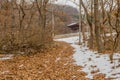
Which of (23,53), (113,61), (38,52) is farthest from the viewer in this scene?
(38,52)

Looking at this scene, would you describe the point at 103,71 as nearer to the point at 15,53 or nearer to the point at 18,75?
the point at 18,75

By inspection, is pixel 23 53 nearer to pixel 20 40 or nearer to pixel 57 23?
pixel 20 40

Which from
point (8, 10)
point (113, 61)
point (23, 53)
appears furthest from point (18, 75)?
point (8, 10)

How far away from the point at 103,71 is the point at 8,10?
26.1 metres

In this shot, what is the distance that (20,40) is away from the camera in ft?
77.2

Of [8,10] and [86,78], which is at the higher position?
[8,10]

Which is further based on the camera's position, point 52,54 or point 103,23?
point 103,23

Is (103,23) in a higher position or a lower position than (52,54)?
higher

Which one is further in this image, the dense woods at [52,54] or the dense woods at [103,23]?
the dense woods at [103,23]

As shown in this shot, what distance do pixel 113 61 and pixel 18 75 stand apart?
17.1 ft

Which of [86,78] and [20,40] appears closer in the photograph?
[86,78]

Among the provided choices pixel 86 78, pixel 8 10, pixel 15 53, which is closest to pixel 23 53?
pixel 15 53

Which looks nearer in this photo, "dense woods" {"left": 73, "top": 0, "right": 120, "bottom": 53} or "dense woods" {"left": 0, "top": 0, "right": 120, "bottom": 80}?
"dense woods" {"left": 0, "top": 0, "right": 120, "bottom": 80}

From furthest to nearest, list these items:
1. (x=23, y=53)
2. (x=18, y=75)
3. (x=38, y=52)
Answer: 1. (x=38, y=52)
2. (x=23, y=53)
3. (x=18, y=75)
